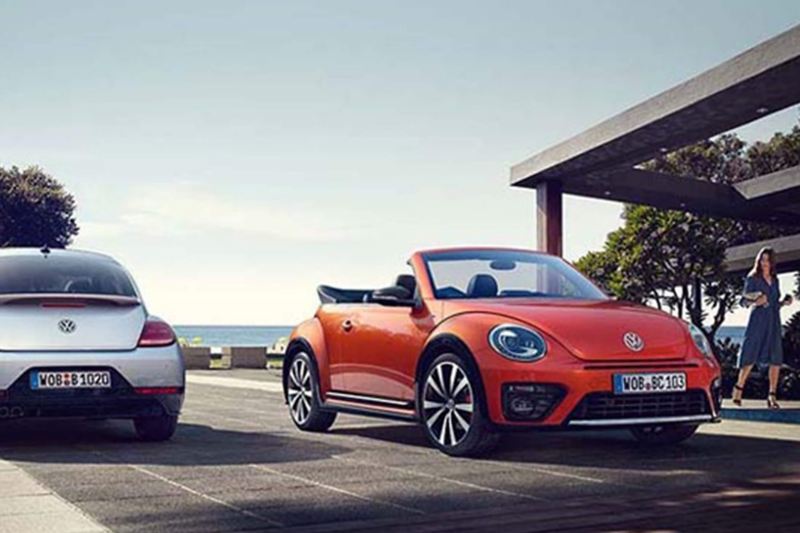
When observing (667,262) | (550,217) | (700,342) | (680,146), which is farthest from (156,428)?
(667,262)

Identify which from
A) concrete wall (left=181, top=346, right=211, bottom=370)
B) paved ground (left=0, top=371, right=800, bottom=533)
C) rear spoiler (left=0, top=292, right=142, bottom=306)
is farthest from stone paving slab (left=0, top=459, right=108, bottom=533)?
concrete wall (left=181, top=346, right=211, bottom=370)

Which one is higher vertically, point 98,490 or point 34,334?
point 34,334

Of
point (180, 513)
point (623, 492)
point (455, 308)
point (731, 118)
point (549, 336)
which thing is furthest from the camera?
A: point (731, 118)

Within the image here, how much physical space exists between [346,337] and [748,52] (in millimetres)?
7251

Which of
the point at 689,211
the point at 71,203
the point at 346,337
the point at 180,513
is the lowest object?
the point at 180,513

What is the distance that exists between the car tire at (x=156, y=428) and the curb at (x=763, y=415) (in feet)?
19.3

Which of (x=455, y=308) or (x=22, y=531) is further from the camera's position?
(x=455, y=308)

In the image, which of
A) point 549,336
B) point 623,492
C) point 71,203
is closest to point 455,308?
point 549,336

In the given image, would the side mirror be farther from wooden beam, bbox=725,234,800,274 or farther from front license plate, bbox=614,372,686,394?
wooden beam, bbox=725,234,800,274

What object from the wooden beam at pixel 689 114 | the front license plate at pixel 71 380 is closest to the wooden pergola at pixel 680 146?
the wooden beam at pixel 689 114

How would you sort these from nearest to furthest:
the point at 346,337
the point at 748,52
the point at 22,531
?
the point at 22,531 → the point at 346,337 → the point at 748,52

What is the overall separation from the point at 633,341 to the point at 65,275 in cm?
452

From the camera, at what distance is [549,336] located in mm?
7340

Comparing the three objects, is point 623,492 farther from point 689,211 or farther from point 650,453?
point 689,211
